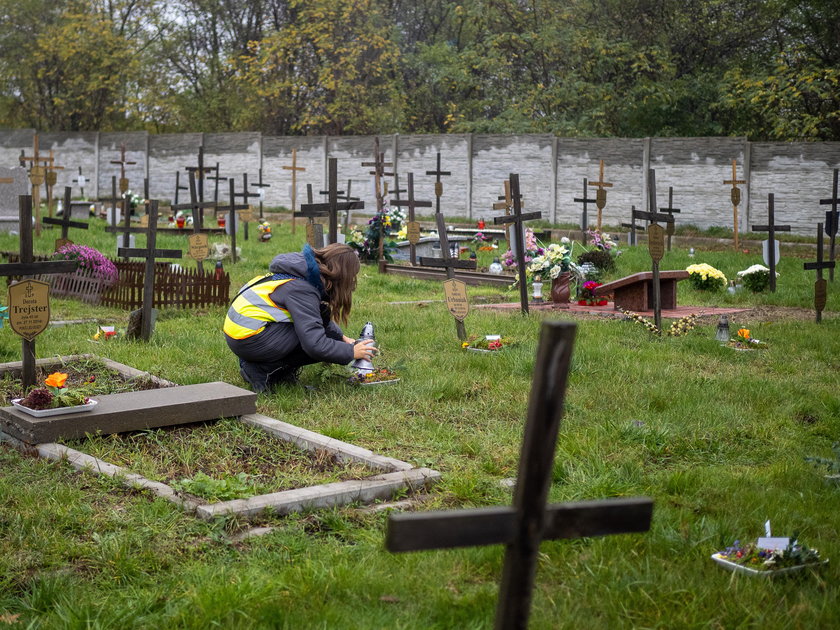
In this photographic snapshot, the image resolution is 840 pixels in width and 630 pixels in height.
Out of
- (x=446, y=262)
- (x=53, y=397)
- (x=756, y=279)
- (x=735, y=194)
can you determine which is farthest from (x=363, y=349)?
(x=735, y=194)

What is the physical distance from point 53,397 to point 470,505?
2.63m

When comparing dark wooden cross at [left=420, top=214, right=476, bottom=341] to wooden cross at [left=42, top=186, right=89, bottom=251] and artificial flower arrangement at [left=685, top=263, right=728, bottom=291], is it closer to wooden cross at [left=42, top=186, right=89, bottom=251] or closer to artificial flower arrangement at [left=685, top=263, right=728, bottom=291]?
artificial flower arrangement at [left=685, top=263, right=728, bottom=291]

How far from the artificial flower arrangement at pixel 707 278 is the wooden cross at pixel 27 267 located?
9730 millimetres

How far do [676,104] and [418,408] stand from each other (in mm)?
26121

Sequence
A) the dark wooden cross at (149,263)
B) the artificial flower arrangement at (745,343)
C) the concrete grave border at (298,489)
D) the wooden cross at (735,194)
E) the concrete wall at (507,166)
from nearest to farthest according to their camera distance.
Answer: the concrete grave border at (298,489), the dark wooden cross at (149,263), the artificial flower arrangement at (745,343), the wooden cross at (735,194), the concrete wall at (507,166)

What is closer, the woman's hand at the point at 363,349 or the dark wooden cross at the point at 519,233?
the woman's hand at the point at 363,349

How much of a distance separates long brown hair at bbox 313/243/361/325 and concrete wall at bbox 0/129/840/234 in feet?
58.9

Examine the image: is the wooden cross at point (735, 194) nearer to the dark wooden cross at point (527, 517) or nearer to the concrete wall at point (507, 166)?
the concrete wall at point (507, 166)

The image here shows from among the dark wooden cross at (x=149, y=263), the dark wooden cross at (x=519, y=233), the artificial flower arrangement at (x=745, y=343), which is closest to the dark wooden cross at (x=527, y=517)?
the dark wooden cross at (x=149, y=263)

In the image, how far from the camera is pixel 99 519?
14.6ft

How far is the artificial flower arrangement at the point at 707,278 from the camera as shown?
571 inches

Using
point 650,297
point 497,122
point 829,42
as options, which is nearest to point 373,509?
point 650,297

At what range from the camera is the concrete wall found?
76.2ft

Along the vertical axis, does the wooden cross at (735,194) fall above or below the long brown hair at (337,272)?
above
